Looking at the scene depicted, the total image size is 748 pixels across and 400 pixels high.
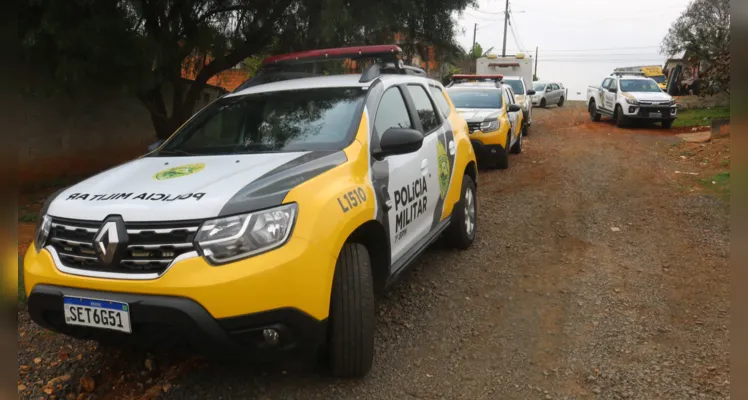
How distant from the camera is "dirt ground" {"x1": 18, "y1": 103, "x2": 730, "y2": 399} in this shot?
3094mm

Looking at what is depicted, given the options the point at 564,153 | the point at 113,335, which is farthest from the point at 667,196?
the point at 113,335

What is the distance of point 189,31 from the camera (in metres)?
7.62

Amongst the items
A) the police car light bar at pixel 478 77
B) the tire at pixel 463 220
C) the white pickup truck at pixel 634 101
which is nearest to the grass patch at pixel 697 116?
the white pickup truck at pixel 634 101

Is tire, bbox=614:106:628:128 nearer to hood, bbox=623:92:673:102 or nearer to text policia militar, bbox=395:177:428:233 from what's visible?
hood, bbox=623:92:673:102

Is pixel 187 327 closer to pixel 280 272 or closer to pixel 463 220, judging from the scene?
pixel 280 272

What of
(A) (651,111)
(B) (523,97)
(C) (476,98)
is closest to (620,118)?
(A) (651,111)

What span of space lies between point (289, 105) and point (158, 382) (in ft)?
6.39

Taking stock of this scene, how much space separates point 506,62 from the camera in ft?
72.3

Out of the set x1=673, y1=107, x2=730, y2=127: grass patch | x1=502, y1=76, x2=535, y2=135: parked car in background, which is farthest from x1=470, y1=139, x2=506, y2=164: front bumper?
x1=673, y1=107, x2=730, y2=127: grass patch

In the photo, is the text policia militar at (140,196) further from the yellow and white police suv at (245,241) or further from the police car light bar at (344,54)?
the police car light bar at (344,54)

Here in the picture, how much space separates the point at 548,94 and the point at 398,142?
27.2 metres

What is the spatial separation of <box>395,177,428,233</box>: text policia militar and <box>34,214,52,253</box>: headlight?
1971mm

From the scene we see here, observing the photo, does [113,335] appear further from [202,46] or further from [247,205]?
[202,46]

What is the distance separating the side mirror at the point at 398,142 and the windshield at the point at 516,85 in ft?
45.4
